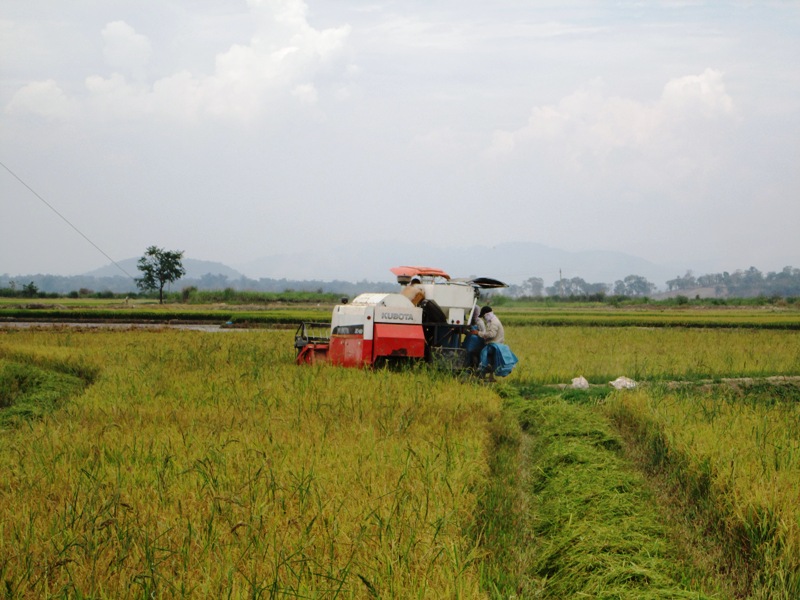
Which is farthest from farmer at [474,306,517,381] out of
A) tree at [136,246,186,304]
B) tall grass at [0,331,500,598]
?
tree at [136,246,186,304]

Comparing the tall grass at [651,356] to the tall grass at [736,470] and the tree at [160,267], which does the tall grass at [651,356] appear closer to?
the tall grass at [736,470]

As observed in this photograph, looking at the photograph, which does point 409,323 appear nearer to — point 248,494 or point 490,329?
point 490,329

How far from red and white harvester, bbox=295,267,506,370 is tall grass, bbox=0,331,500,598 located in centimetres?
190

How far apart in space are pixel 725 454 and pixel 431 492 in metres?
2.75

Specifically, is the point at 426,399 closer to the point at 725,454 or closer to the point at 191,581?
the point at 725,454

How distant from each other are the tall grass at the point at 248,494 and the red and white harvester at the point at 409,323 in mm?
1897

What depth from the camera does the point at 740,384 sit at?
12.8 meters

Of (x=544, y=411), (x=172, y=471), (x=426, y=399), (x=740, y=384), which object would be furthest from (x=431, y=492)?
(x=740, y=384)

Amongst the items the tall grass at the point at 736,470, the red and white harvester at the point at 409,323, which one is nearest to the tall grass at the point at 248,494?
the tall grass at the point at 736,470

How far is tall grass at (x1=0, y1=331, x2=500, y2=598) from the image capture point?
3889mm

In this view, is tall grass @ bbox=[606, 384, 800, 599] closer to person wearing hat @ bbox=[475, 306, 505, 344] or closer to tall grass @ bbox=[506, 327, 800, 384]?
person wearing hat @ bbox=[475, 306, 505, 344]

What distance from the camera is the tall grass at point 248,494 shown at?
389cm

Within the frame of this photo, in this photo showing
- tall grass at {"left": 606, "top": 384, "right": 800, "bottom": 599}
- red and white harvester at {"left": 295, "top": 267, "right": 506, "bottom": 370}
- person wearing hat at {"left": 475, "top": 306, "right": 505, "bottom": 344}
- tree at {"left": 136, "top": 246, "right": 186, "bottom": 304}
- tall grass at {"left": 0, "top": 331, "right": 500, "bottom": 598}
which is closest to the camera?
tall grass at {"left": 0, "top": 331, "right": 500, "bottom": 598}

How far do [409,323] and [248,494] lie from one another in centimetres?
646
